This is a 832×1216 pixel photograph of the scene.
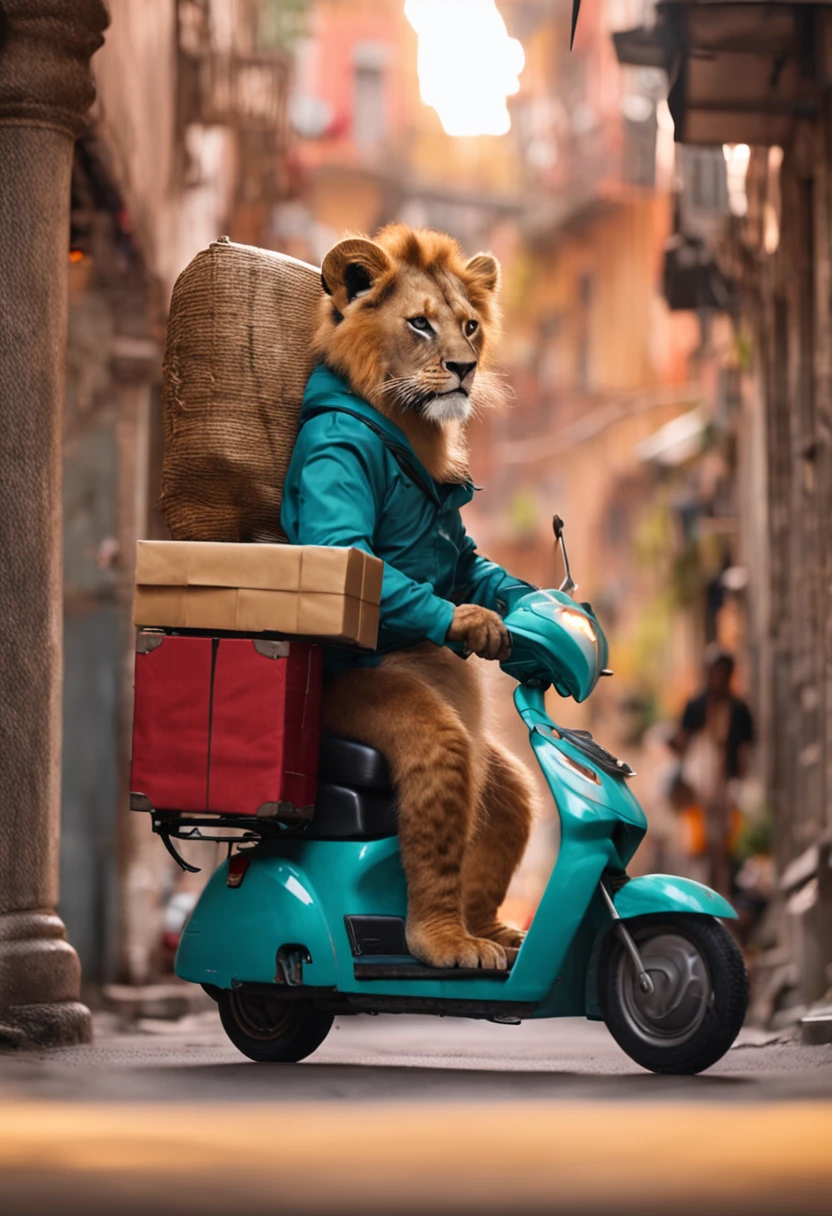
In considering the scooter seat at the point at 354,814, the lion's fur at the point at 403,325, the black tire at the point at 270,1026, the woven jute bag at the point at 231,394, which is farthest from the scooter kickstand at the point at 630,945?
the woven jute bag at the point at 231,394

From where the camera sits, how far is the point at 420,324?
581cm

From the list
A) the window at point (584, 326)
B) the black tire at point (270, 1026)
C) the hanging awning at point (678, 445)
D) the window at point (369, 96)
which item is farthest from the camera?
the window at point (369, 96)

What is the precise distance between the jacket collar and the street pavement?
168cm

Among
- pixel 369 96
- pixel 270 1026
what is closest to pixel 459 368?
pixel 270 1026

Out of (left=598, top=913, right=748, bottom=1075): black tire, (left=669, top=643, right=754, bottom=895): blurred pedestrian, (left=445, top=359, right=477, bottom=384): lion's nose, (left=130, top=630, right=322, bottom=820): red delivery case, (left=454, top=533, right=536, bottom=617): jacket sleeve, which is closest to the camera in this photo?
(left=598, top=913, right=748, bottom=1075): black tire

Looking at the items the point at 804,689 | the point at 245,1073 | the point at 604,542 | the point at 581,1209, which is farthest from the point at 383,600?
the point at 604,542

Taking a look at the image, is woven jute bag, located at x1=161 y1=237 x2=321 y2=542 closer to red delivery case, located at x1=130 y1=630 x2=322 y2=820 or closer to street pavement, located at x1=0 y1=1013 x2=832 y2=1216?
red delivery case, located at x1=130 y1=630 x2=322 y2=820

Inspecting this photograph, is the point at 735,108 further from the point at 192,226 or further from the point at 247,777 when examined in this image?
the point at 247,777

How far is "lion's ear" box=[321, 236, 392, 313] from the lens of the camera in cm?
579

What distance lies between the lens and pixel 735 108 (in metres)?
11.6

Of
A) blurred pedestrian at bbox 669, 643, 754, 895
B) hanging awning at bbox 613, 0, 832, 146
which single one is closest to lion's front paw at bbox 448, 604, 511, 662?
hanging awning at bbox 613, 0, 832, 146

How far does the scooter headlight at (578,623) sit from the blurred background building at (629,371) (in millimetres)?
468

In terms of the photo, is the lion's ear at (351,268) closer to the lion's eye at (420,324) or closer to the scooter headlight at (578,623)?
the lion's eye at (420,324)

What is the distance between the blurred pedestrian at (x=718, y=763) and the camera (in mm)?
17500
